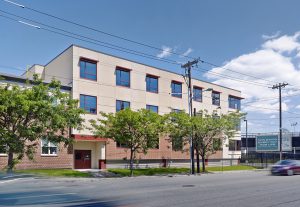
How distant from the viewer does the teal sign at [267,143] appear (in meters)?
53.6

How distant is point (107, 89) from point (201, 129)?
10204 millimetres

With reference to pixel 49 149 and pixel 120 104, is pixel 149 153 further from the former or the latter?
pixel 49 149

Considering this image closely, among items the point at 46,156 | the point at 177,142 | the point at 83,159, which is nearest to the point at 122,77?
the point at 177,142

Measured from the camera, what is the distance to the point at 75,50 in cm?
3478

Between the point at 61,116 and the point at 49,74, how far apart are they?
18.3 metres

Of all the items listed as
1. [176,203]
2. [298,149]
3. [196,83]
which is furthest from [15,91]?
[298,149]

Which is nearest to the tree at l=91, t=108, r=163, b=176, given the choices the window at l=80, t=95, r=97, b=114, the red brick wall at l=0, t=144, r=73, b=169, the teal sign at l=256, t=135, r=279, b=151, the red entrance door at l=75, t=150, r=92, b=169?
the red brick wall at l=0, t=144, r=73, b=169

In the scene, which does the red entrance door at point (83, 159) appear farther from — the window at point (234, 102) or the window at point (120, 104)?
the window at point (234, 102)

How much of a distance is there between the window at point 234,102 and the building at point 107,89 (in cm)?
1342

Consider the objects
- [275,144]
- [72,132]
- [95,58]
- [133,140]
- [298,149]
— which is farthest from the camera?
[298,149]

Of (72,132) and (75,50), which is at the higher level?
(75,50)

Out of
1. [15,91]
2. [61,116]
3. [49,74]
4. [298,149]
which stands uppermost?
[49,74]

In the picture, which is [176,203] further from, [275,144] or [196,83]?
[275,144]

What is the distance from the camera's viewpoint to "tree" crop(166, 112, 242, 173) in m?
34.6
